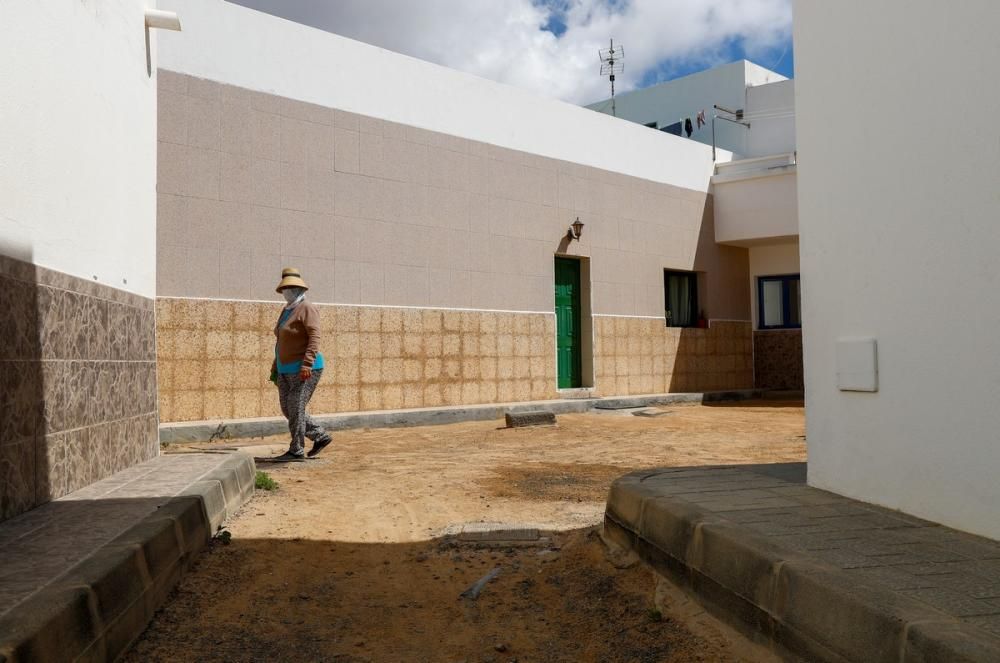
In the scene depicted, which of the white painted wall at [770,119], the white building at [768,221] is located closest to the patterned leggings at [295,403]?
the white building at [768,221]

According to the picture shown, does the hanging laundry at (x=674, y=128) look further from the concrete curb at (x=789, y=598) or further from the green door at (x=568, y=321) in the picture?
the concrete curb at (x=789, y=598)

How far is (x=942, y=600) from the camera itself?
2154mm

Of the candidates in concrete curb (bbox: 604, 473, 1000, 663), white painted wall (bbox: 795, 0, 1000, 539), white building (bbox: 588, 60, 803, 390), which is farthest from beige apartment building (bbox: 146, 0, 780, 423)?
white painted wall (bbox: 795, 0, 1000, 539)

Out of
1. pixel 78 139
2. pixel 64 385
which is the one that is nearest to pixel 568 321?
pixel 78 139

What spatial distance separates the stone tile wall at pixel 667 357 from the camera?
1333cm

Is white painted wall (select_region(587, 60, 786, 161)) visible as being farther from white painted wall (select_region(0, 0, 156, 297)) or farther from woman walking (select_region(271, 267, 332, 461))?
white painted wall (select_region(0, 0, 156, 297))

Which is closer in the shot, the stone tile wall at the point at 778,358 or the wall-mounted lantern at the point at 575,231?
the wall-mounted lantern at the point at 575,231

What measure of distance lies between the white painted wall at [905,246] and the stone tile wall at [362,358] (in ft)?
21.8

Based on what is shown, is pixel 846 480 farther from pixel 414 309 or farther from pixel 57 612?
pixel 414 309

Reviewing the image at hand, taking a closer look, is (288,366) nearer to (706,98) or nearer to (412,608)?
(412,608)

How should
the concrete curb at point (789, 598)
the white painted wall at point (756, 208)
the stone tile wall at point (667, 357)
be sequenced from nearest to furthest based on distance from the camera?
the concrete curb at point (789, 598) → the stone tile wall at point (667, 357) → the white painted wall at point (756, 208)

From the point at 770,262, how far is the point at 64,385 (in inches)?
557

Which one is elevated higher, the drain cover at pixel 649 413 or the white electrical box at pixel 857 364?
the white electrical box at pixel 857 364

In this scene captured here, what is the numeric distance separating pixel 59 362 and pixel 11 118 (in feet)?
4.11
